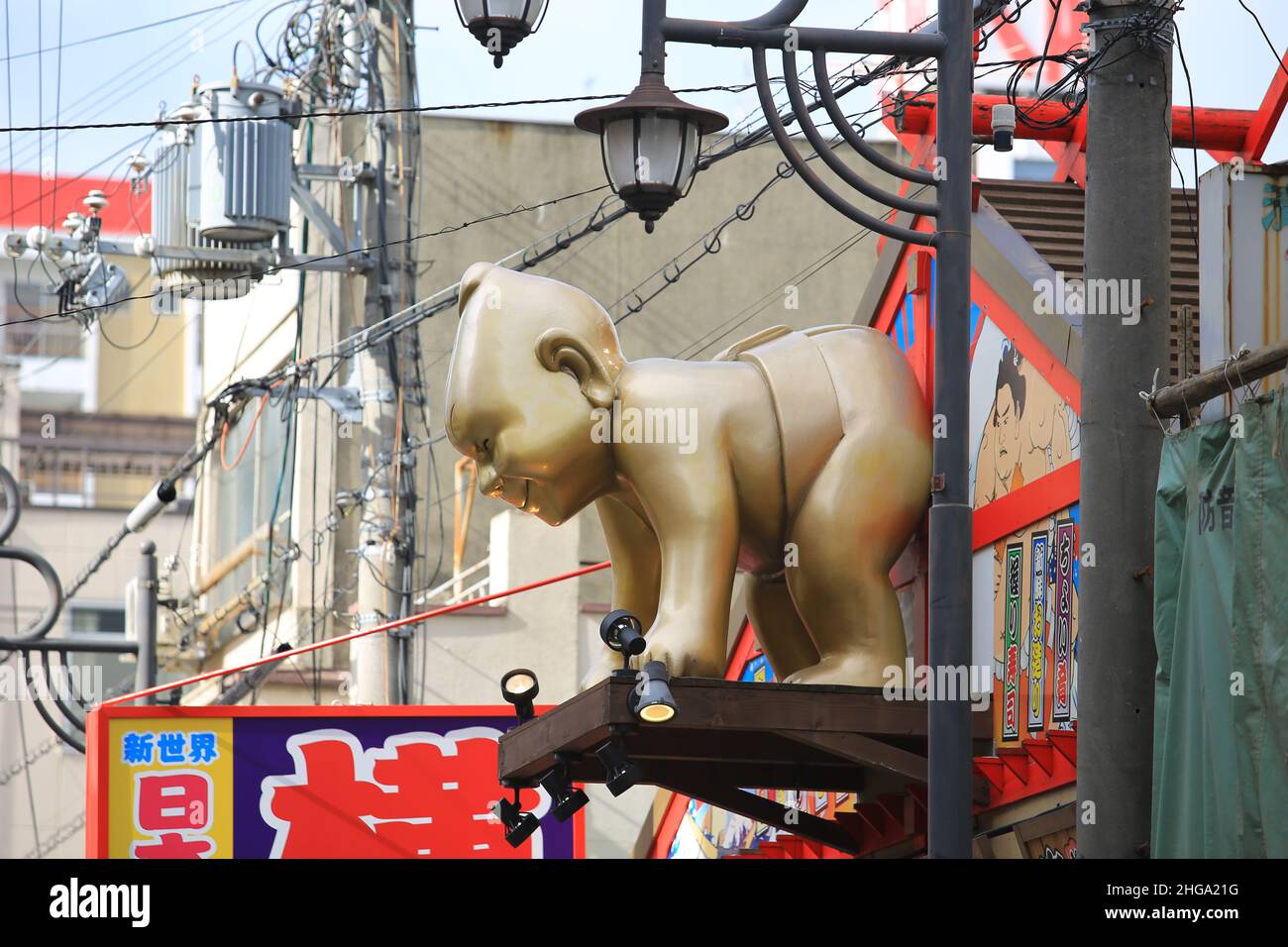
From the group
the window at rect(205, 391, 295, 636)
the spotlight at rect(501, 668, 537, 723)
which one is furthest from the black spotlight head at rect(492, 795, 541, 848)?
the window at rect(205, 391, 295, 636)

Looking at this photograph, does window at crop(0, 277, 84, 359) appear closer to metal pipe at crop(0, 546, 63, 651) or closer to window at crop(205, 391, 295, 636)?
window at crop(205, 391, 295, 636)

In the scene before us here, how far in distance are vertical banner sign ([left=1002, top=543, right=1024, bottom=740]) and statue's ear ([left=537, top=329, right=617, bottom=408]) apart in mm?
2400

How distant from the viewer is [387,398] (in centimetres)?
1933

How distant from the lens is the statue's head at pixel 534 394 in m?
12.0

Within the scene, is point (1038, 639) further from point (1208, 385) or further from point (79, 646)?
point (79, 646)

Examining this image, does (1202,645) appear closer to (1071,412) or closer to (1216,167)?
(1216,167)

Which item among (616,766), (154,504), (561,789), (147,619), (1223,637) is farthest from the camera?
(154,504)

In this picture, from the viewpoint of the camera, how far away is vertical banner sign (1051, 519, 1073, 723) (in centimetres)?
1089

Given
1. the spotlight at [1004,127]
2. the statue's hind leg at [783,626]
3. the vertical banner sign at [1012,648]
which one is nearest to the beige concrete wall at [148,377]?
the statue's hind leg at [783,626]

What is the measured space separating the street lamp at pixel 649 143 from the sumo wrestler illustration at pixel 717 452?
1.74 meters

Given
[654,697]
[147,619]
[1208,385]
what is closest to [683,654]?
[654,697]

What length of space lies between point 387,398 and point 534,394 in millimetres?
7547

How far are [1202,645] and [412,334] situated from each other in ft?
44.0
